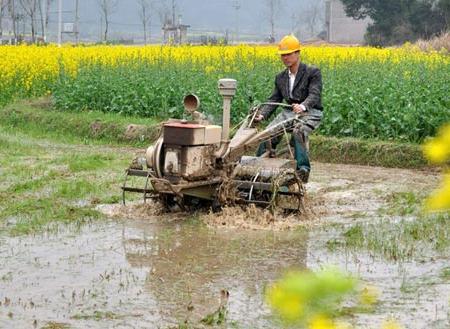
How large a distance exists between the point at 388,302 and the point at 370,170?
22.1 ft

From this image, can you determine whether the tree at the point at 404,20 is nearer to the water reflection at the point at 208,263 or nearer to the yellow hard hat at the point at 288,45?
the yellow hard hat at the point at 288,45

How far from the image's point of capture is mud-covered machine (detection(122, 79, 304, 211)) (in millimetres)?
8430

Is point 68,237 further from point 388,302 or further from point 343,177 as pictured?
point 343,177

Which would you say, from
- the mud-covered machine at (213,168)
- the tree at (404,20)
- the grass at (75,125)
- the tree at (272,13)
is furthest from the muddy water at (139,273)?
the tree at (272,13)

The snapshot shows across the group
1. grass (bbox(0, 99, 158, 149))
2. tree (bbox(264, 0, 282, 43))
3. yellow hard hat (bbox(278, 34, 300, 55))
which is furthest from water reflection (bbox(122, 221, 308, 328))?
tree (bbox(264, 0, 282, 43))

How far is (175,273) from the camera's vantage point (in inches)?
273

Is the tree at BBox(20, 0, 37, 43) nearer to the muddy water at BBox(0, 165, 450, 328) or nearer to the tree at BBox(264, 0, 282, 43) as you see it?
the tree at BBox(264, 0, 282, 43)

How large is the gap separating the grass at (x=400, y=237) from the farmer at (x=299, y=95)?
1007mm

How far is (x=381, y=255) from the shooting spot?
7449 mm

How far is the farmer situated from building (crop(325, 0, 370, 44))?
56086mm

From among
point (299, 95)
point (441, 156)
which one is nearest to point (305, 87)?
point (299, 95)

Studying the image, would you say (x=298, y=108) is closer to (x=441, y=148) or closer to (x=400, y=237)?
(x=400, y=237)

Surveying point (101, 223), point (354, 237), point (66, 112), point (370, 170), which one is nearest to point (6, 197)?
point (101, 223)

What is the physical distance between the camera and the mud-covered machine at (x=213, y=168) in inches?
332
